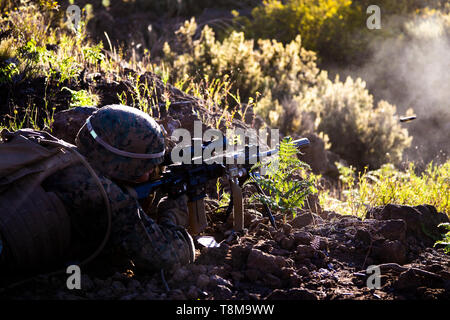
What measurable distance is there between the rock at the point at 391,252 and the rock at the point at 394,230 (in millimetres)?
135

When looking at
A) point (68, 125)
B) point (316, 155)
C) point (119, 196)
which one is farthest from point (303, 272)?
point (316, 155)

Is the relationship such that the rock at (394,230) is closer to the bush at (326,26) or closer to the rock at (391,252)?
the rock at (391,252)

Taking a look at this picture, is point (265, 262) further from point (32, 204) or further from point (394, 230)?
point (32, 204)

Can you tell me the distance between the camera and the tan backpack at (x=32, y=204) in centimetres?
286

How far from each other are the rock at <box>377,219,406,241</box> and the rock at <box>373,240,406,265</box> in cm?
14

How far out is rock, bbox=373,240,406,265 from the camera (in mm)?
3637

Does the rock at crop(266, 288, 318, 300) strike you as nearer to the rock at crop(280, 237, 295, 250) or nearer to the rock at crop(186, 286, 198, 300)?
the rock at crop(186, 286, 198, 300)

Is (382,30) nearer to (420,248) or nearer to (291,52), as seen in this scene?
(291,52)

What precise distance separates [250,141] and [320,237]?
1.77 meters

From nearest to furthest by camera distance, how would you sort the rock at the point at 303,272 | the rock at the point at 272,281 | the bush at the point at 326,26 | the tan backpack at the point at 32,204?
the tan backpack at the point at 32,204
the rock at the point at 272,281
the rock at the point at 303,272
the bush at the point at 326,26

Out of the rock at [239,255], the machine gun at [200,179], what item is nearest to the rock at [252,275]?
the rock at [239,255]

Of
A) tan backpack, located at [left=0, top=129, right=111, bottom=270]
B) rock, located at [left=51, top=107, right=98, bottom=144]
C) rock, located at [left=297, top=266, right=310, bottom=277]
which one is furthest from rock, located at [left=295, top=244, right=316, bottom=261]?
rock, located at [left=51, top=107, right=98, bottom=144]

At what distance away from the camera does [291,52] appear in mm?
11445
